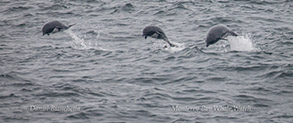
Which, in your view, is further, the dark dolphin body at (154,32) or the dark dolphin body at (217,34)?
the dark dolphin body at (154,32)

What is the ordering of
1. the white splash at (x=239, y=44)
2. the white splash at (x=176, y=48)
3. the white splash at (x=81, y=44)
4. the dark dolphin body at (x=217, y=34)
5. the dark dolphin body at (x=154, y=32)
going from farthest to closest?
1. the white splash at (x=81, y=44)
2. the white splash at (x=176, y=48)
3. the dark dolphin body at (x=154, y=32)
4. the white splash at (x=239, y=44)
5. the dark dolphin body at (x=217, y=34)

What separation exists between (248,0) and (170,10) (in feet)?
15.3

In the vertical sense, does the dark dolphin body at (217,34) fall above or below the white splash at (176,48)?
above

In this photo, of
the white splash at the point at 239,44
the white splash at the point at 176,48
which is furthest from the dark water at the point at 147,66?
the white splash at the point at 239,44

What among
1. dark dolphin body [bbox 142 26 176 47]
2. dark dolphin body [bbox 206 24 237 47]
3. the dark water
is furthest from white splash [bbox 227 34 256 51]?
dark dolphin body [bbox 142 26 176 47]

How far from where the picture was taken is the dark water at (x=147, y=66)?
13852 mm

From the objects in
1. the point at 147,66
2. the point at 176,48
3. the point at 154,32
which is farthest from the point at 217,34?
the point at 147,66

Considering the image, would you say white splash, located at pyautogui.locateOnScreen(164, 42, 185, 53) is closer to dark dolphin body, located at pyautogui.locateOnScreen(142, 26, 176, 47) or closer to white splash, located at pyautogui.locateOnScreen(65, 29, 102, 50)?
dark dolphin body, located at pyautogui.locateOnScreen(142, 26, 176, 47)

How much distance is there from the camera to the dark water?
13.9 meters

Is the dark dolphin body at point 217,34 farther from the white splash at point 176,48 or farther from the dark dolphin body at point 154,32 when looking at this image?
the dark dolphin body at point 154,32

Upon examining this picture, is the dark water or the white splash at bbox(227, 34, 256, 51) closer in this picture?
the dark water

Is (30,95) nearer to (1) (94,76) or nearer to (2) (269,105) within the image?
(1) (94,76)

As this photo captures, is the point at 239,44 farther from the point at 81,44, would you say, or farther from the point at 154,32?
the point at 81,44

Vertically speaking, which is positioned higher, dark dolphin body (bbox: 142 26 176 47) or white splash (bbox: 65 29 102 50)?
dark dolphin body (bbox: 142 26 176 47)
